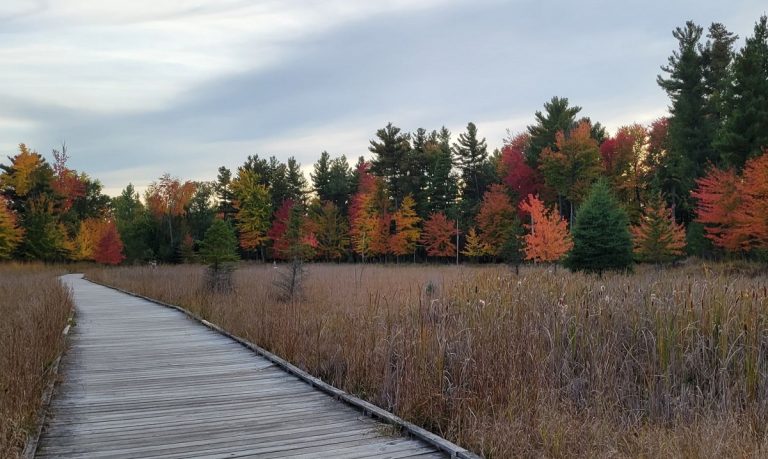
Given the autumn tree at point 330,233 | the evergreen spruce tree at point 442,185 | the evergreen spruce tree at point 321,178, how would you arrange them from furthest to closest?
the evergreen spruce tree at point 321,178 → the autumn tree at point 330,233 → the evergreen spruce tree at point 442,185

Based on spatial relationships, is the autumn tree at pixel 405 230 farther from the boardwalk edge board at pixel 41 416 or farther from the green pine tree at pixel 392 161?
the boardwalk edge board at pixel 41 416

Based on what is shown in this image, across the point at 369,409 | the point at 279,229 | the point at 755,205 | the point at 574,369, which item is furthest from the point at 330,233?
the point at 369,409

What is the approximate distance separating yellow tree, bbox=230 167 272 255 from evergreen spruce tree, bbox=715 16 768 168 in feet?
129

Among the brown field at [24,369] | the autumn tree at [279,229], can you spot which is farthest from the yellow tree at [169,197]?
the brown field at [24,369]

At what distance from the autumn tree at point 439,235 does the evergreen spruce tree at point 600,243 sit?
23.4 m

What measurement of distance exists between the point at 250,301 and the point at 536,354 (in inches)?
309

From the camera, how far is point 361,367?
17.6ft

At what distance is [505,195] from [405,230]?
9095 mm

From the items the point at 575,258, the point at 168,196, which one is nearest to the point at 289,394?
the point at 575,258

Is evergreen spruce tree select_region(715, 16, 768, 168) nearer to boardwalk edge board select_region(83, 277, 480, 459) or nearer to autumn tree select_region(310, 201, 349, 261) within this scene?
boardwalk edge board select_region(83, 277, 480, 459)

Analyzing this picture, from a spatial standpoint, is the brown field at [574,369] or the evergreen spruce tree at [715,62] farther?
the evergreen spruce tree at [715,62]

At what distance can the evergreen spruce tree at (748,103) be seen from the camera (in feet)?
85.8

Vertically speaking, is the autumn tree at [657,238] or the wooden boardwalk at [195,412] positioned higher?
the autumn tree at [657,238]

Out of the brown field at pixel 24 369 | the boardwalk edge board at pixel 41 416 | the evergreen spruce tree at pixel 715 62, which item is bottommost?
the boardwalk edge board at pixel 41 416
